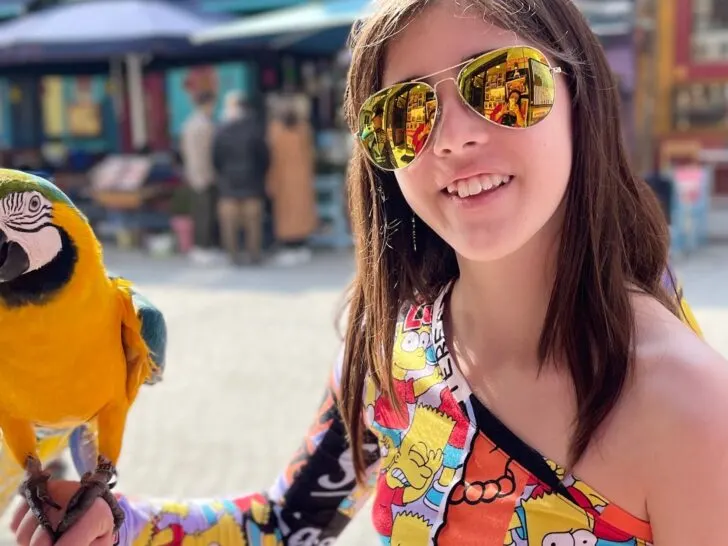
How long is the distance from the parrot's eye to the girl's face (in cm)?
56

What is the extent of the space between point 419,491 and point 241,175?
23.9 ft

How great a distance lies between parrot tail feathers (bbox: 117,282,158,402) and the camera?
1.31 metres

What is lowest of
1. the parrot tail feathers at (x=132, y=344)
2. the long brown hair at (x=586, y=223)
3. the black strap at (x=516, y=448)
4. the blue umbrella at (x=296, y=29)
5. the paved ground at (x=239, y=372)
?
the paved ground at (x=239, y=372)

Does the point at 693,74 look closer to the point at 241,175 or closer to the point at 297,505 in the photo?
the point at 241,175

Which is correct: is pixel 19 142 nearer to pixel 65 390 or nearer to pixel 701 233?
pixel 701 233

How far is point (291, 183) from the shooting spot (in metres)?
8.70

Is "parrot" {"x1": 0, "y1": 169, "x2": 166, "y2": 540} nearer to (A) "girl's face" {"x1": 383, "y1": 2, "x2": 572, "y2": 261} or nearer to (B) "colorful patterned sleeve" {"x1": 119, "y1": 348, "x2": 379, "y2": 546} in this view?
(B) "colorful patterned sleeve" {"x1": 119, "y1": 348, "x2": 379, "y2": 546}

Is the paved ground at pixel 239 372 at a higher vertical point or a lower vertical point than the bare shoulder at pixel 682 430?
lower

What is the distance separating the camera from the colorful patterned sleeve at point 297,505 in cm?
146

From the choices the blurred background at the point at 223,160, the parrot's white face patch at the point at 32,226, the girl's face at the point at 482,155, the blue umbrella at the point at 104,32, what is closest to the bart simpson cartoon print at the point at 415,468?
the girl's face at the point at 482,155

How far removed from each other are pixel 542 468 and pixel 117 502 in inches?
25.9

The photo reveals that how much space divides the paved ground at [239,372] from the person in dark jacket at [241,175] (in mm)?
574

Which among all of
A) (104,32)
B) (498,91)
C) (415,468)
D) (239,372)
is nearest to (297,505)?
(415,468)

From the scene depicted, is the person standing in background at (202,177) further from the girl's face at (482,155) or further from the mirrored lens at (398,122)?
the girl's face at (482,155)
